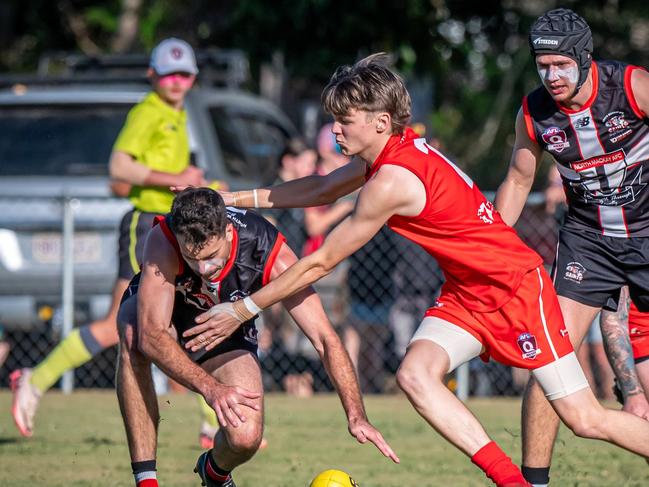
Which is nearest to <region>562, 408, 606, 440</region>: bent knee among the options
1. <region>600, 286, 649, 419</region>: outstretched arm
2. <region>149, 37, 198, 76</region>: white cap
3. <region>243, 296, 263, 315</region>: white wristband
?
<region>600, 286, 649, 419</region>: outstretched arm

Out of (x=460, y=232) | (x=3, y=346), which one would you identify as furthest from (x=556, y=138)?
(x=3, y=346)

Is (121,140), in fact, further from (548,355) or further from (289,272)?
(548,355)

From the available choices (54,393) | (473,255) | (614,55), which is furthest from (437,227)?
(614,55)

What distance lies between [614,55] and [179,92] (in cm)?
1269

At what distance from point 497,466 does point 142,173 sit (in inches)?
147

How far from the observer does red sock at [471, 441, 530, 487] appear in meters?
5.10

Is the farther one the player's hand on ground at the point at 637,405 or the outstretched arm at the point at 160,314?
the player's hand on ground at the point at 637,405

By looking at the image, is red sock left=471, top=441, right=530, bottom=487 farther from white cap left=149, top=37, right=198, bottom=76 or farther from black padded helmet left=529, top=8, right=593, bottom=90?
white cap left=149, top=37, right=198, bottom=76

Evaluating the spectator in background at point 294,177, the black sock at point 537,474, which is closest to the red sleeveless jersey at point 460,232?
the black sock at point 537,474

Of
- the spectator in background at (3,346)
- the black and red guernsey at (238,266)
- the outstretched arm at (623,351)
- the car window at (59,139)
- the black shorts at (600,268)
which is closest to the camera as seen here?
the black and red guernsey at (238,266)

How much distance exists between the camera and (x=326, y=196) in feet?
19.7

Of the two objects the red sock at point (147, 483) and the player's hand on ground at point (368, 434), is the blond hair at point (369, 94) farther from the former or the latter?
the red sock at point (147, 483)

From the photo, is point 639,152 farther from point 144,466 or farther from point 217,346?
point 144,466

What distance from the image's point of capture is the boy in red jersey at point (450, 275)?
17.2 ft
